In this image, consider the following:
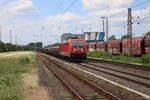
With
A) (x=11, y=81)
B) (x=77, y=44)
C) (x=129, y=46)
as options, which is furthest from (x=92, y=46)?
(x=11, y=81)

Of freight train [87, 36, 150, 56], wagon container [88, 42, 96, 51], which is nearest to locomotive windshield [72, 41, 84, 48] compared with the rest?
freight train [87, 36, 150, 56]

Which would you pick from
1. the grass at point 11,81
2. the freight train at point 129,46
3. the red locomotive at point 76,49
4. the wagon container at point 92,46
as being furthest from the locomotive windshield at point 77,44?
the wagon container at point 92,46

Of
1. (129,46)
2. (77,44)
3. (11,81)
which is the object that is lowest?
(11,81)

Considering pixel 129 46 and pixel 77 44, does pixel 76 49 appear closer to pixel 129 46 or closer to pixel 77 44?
pixel 77 44

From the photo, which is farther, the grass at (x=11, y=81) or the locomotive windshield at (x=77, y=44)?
the locomotive windshield at (x=77, y=44)

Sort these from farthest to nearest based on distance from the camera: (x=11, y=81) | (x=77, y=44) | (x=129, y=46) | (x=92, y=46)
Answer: (x=92, y=46), (x=129, y=46), (x=77, y=44), (x=11, y=81)

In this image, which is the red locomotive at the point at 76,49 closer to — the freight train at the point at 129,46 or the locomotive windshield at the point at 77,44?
the locomotive windshield at the point at 77,44

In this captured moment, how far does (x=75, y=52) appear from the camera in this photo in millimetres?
35281

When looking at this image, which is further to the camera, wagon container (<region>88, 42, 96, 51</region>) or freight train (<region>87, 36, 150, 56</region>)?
wagon container (<region>88, 42, 96, 51</region>)

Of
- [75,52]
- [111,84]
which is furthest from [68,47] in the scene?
[111,84]

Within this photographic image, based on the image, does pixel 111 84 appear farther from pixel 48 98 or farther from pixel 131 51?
pixel 131 51

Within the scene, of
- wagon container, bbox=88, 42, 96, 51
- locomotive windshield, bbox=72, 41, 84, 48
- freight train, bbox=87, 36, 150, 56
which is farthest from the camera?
wagon container, bbox=88, 42, 96, 51

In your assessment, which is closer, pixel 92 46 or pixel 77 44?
pixel 77 44

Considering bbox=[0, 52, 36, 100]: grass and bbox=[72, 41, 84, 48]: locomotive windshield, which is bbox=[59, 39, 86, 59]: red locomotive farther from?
bbox=[0, 52, 36, 100]: grass
